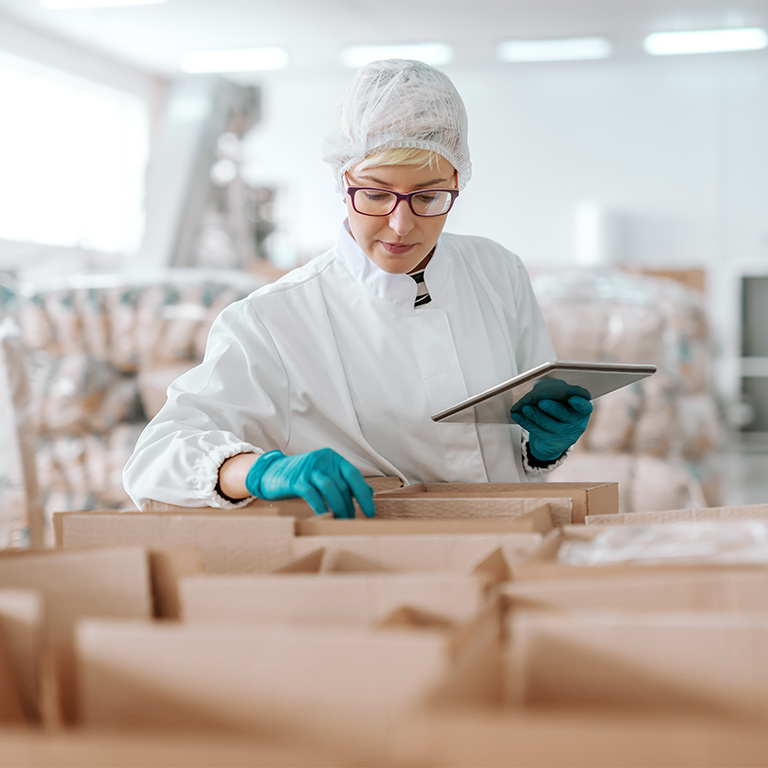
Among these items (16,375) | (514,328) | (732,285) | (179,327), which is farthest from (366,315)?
(732,285)

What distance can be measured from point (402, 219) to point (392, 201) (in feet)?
0.12

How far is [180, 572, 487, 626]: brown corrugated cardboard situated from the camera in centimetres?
55

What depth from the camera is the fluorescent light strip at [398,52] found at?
659cm

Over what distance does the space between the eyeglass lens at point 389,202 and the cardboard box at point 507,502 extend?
0.47 meters

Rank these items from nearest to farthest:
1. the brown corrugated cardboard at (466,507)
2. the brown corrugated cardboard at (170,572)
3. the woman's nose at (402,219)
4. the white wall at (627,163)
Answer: the brown corrugated cardboard at (170,572) < the brown corrugated cardboard at (466,507) < the woman's nose at (402,219) < the white wall at (627,163)

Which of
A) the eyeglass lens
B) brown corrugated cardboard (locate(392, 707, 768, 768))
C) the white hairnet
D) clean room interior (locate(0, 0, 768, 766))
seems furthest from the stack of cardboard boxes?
clean room interior (locate(0, 0, 768, 766))

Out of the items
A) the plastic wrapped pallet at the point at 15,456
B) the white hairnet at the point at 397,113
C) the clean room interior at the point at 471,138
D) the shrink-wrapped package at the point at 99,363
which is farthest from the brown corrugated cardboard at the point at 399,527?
the clean room interior at the point at 471,138

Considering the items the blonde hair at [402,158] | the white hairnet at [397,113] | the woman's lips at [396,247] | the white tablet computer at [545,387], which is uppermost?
the white hairnet at [397,113]

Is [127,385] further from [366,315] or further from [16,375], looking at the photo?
[366,315]

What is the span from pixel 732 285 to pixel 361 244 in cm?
662

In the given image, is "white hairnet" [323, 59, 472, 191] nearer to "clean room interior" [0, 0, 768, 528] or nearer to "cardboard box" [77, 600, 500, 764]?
"cardboard box" [77, 600, 500, 764]

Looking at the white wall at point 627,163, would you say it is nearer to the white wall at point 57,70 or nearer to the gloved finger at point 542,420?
the white wall at point 57,70

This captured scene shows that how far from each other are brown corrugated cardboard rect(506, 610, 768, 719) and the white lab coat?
777 millimetres

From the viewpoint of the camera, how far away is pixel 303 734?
45cm
